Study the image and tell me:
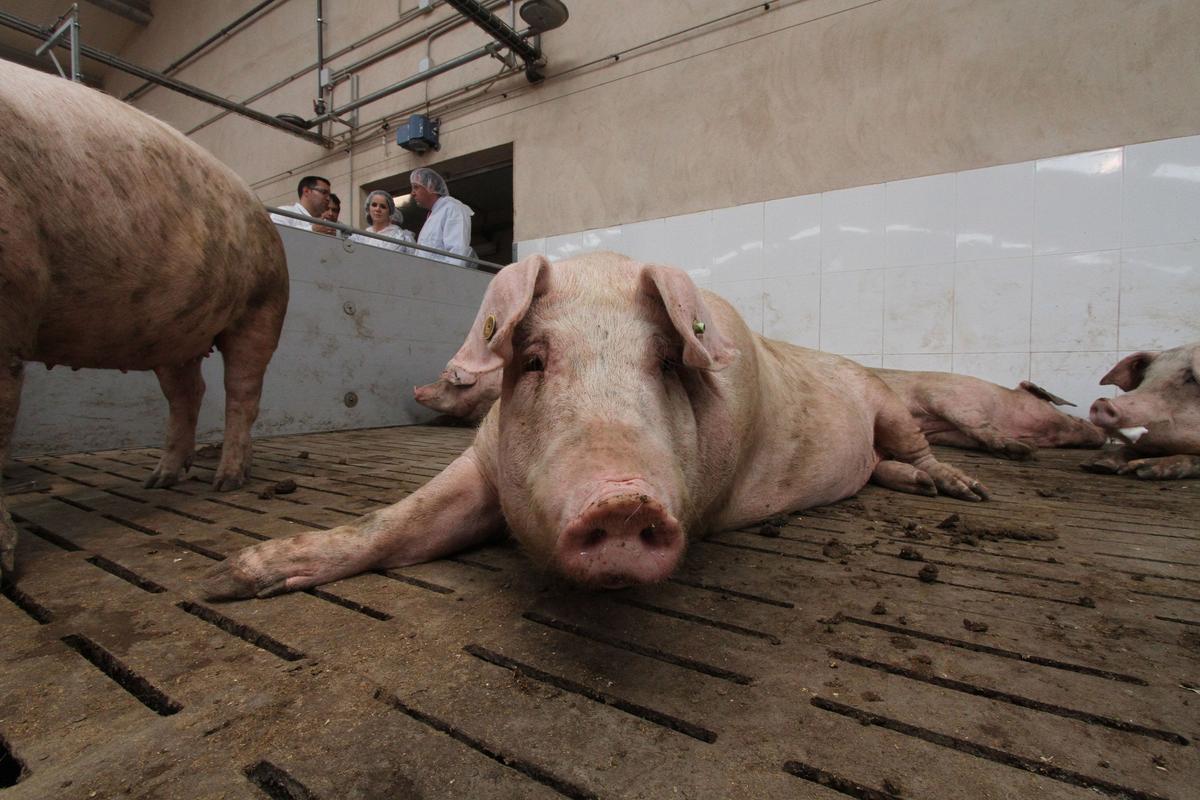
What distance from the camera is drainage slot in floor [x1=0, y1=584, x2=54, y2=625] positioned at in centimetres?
149

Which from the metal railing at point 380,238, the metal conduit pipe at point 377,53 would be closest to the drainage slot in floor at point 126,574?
the metal railing at point 380,238

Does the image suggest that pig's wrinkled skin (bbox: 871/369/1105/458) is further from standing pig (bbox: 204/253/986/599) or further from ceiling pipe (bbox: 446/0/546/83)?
ceiling pipe (bbox: 446/0/546/83)

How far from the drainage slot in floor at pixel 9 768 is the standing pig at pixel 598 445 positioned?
23.7 inches

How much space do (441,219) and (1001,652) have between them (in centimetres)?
731

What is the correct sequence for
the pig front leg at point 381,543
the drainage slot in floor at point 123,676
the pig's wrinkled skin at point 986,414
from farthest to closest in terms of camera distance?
the pig's wrinkled skin at point 986,414 < the pig front leg at point 381,543 < the drainage slot in floor at point 123,676

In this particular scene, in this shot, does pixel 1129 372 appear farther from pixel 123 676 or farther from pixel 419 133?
pixel 419 133

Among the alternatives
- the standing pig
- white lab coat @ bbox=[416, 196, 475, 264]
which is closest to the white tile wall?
white lab coat @ bbox=[416, 196, 475, 264]

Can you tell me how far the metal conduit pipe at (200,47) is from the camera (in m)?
10.8

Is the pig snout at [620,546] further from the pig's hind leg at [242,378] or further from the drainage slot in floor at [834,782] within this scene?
the pig's hind leg at [242,378]

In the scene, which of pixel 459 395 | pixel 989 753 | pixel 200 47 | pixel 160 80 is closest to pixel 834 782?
pixel 989 753

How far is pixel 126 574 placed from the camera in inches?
70.7

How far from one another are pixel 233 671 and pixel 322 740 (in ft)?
1.24

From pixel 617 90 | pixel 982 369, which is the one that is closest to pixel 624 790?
pixel 982 369

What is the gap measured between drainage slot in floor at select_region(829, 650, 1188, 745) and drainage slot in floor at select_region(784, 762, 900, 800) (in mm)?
374
